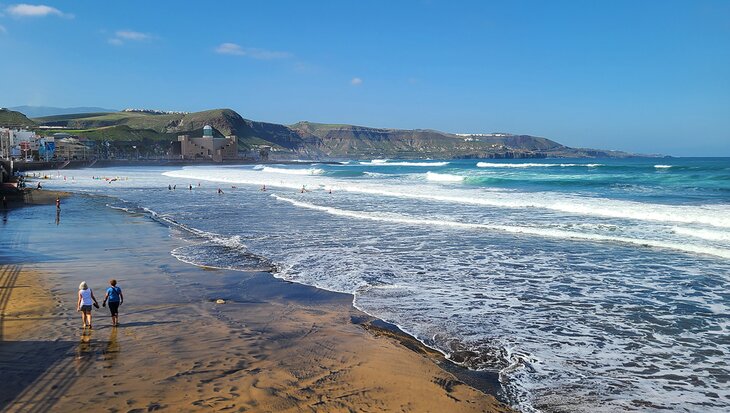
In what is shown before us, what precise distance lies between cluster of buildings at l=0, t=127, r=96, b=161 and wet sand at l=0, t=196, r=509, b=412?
80944 millimetres

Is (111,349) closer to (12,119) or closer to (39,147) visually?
(39,147)

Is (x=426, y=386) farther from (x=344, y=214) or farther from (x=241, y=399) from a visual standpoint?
(x=344, y=214)

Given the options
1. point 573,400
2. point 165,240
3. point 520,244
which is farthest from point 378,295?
point 165,240

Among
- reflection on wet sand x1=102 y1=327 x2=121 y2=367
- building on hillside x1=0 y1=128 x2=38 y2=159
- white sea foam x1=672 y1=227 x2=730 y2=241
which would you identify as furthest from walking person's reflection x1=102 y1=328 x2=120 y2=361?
building on hillside x1=0 y1=128 x2=38 y2=159

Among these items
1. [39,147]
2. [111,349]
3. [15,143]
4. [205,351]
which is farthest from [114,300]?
[39,147]

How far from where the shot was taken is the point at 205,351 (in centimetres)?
833

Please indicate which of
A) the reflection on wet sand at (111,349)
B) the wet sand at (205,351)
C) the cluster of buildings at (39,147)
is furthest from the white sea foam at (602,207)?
the cluster of buildings at (39,147)

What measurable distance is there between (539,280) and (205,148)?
523ft

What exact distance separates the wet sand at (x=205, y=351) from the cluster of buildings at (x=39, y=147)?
266 feet

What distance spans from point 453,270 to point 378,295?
3276 mm

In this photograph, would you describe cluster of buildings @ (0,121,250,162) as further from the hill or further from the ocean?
the ocean

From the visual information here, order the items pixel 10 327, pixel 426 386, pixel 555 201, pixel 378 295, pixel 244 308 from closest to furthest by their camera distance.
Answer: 1. pixel 426 386
2. pixel 10 327
3. pixel 244 308
4. pixel 378 295
5. pixel 555 201

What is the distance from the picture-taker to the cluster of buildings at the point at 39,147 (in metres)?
92.0

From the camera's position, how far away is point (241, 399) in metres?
6.57
